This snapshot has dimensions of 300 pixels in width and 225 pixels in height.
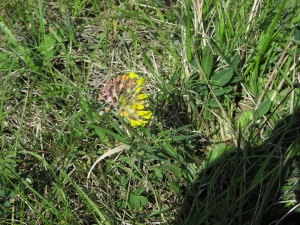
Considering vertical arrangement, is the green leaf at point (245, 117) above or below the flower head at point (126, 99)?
below

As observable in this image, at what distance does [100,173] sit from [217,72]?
0.86 meters

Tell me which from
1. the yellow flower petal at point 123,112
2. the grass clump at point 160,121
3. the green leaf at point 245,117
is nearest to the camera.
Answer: the yellow flower petal at point 123,112

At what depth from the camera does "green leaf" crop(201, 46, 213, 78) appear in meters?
2.22

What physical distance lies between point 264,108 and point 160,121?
57 centimetres

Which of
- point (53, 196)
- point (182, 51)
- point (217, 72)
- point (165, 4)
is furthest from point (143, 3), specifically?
point (53, 196)

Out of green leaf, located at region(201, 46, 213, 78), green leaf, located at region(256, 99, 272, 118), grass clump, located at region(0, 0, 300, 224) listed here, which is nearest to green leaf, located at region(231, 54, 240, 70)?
grass clump, located at region(0, 0, 300, 224)

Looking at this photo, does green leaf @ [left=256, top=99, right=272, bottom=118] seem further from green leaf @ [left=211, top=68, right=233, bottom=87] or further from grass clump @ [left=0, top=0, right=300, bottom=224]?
green leaf @ [left=211, top=68, right=233, bottom=87]

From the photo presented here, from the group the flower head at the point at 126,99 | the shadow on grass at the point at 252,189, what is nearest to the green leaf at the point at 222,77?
the shadow on grass at the point at 252,189

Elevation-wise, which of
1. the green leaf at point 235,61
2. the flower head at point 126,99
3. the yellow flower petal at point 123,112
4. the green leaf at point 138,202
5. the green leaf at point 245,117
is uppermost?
the flower head at point 126,99

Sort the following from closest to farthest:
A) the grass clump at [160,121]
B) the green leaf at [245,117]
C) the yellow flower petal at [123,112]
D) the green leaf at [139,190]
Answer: the yellow flower petal at [123,112] < the grass clump at [160,121] < the green leaf at [139,190] < the green leaf at [245,117]

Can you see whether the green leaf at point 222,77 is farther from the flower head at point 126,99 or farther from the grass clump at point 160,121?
the flower head at point 126,99

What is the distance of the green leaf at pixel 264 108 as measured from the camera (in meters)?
2.16

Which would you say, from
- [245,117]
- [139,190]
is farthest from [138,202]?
[245,117]

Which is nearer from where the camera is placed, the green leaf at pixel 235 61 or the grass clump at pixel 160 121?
the grass clump at pixel 160 121
